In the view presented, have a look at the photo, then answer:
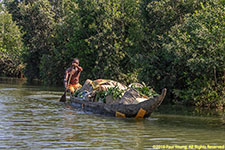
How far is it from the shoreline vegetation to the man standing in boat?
510 centimetres

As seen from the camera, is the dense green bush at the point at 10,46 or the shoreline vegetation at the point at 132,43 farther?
the dense green bush at the point at 10,46

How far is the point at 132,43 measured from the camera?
3697 cm

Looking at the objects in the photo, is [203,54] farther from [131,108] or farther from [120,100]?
[131,108]

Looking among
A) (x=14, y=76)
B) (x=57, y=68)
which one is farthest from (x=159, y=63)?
(x=14, y=76)

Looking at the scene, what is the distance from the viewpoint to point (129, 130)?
48.9 feet

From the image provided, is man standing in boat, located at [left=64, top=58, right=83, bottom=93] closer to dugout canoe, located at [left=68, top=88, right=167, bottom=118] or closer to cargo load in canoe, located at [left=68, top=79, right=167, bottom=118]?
Result: cargo load in canoe, located at [left=68, top=79, right=167, bottom=118]

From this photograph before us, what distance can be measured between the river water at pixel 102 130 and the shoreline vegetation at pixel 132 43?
4210 mm

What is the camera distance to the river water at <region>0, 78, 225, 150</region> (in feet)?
39.6

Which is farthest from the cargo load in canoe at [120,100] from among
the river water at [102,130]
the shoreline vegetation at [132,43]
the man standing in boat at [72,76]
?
the shoreline vegetation at [132,43]

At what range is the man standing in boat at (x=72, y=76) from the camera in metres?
24.7

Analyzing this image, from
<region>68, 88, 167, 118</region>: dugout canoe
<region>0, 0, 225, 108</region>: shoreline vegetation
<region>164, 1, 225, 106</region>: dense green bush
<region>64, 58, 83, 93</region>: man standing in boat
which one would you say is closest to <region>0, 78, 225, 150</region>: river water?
<region>68, 88, 167, 118</region>: dugout canoe

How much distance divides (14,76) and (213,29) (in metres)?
52.4

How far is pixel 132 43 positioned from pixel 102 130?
2270cm

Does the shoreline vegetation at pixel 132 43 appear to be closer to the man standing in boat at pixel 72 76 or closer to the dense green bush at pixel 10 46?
the dense green bush at pixel 10 46
